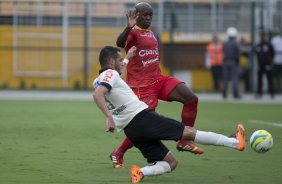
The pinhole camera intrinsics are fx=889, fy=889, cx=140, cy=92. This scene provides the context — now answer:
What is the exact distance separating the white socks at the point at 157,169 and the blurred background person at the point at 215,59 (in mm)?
21175

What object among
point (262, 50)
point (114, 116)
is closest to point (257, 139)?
point (114, 116)

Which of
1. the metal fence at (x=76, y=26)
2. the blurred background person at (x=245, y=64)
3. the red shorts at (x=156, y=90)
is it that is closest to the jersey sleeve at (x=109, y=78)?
the red shorts at (x=156, y=90)

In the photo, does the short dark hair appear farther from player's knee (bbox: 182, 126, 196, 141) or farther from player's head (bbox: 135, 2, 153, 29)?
player's head (bbox: 135, 2, 153, 29)

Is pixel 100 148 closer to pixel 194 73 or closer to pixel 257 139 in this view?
pixel 257 139

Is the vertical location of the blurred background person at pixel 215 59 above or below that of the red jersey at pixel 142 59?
below

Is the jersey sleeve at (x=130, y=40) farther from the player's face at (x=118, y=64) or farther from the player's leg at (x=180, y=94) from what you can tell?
the player's face at (x=118, y=64)

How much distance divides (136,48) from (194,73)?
20777 millimetres

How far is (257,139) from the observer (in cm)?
1038

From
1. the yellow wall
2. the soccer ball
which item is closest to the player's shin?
the soccer ball

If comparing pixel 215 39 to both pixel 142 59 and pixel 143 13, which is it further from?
pixel 143 13

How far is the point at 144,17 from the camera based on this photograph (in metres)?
11.5

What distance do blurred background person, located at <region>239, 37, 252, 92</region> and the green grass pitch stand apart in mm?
11055

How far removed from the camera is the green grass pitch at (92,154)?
33.3ft

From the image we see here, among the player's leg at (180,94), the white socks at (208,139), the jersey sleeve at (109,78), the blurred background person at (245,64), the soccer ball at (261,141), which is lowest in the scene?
the blurred background person at (245,64)
